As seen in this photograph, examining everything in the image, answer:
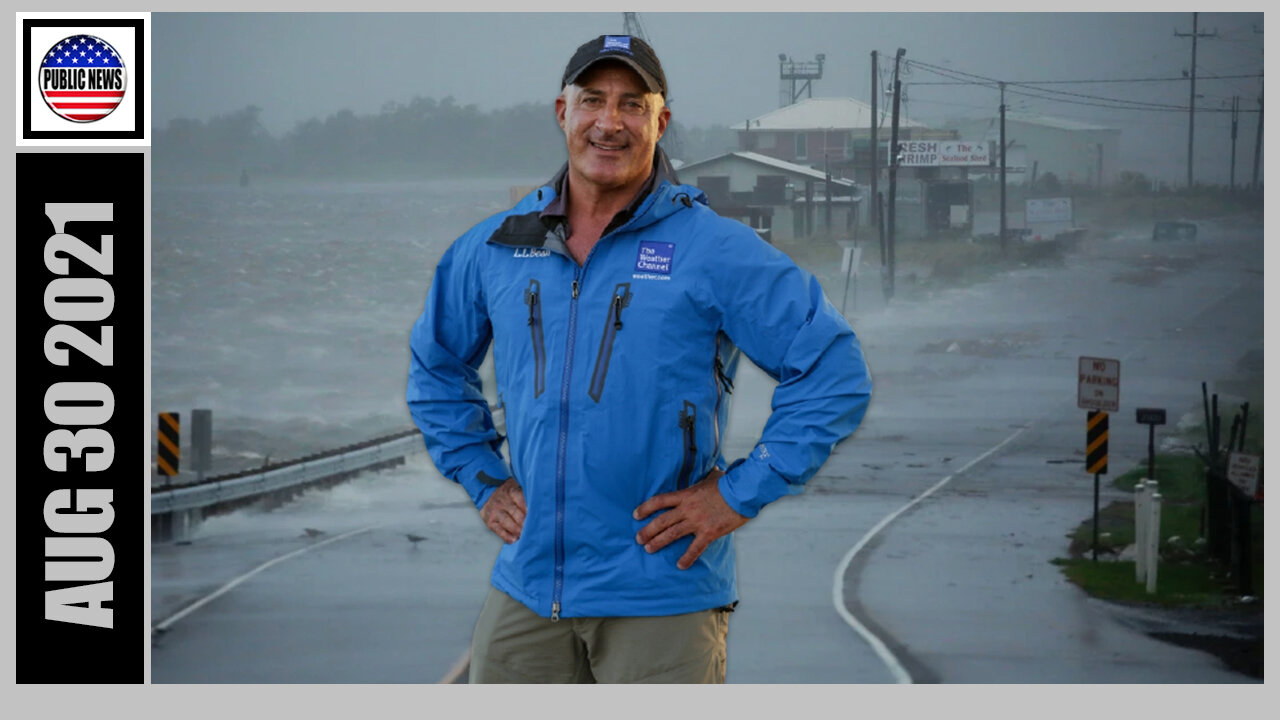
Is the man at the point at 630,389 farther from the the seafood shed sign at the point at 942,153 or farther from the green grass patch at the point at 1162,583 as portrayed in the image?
the the seafood shed sign at the point at 942,153

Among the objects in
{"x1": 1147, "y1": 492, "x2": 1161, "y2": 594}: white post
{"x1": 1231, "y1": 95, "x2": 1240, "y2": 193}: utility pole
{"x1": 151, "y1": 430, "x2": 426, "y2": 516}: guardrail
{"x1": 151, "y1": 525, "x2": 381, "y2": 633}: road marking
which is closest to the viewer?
{"x1": 1147, "y1": 492, "x2": 1161, "y2": 594}: white post

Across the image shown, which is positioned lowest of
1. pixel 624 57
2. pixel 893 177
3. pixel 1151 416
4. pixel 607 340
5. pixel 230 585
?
pixel 230 585

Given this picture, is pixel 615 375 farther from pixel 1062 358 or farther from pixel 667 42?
pixel 1062 358

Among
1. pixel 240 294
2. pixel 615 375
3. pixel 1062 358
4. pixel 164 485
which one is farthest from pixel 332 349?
pixel 615 375

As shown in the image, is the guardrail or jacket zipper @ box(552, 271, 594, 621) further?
the guardrail

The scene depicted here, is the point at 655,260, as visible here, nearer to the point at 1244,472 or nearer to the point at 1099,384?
the point at 1244,472

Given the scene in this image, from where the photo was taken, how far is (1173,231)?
927 centimetres

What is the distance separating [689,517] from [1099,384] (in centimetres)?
650

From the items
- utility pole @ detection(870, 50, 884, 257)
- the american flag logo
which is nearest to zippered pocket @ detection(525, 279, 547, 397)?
the american flag logo

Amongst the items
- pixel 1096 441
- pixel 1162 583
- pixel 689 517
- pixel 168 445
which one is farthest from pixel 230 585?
pixel 689 517

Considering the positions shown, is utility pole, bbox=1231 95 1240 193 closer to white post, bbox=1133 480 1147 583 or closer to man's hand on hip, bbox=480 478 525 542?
white post, bbox=1133 480 1147 583

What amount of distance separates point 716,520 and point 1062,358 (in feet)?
25.9

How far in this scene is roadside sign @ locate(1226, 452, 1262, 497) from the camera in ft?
21.1

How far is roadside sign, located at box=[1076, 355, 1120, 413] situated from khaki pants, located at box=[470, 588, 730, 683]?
5.96 m
